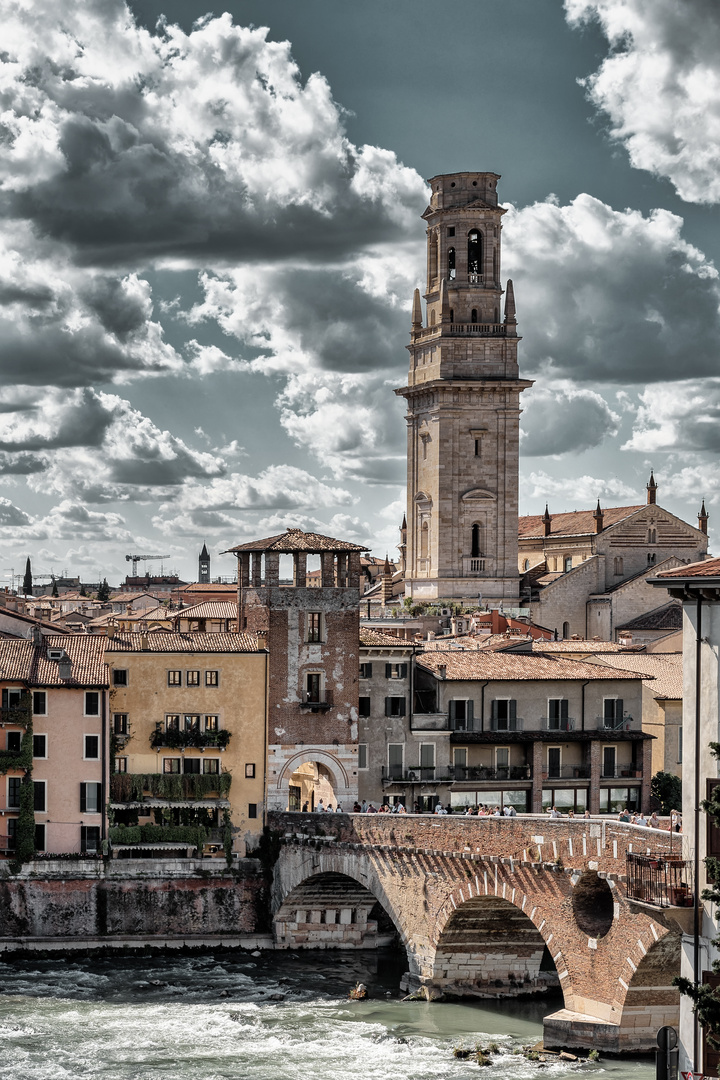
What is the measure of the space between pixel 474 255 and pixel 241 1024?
255 feet

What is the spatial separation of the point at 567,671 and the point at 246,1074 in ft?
88.6

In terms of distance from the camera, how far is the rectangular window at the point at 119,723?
61062mm

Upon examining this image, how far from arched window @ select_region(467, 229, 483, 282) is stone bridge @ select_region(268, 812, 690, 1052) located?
207 feet

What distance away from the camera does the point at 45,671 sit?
59.7 m

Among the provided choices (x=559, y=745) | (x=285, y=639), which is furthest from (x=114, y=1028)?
(x=559, y=745)

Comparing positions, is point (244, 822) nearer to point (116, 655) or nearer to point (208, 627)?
point (116, 655)

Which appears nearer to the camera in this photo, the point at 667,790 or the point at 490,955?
the point at 490,955

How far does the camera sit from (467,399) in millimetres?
114625

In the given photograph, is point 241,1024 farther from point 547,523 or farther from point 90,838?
point 547,523


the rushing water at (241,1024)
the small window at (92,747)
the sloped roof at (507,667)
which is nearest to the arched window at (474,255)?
the sloped roof at (507,667)

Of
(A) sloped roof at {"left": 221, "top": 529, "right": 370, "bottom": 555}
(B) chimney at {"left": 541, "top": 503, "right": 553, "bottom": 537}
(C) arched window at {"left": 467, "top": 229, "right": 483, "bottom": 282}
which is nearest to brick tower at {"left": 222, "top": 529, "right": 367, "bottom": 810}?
(A) sloped roof at {"left": 221, "top": 529, "right": 370, "bottom": 555}

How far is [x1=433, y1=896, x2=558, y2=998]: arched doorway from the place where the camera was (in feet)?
164

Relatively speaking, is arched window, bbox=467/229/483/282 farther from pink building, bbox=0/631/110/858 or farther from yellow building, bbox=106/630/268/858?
pink building, bbox=0/631/110/858

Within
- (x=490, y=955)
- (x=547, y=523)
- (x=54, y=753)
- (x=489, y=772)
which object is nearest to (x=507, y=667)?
(x=489, y=772)
